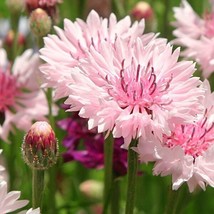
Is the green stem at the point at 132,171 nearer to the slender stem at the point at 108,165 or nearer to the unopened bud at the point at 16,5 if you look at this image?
the slender stem at the point at 108,165

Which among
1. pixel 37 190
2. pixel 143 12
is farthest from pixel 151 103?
pixel 143 12

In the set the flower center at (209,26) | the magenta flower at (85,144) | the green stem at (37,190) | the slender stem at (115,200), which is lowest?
the slender stem at (115,200)

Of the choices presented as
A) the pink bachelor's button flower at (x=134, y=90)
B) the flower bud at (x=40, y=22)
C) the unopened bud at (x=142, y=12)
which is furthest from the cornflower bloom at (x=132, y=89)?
the unopened bud at (x=142, y=12)

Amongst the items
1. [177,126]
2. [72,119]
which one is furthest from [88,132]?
[177,126]

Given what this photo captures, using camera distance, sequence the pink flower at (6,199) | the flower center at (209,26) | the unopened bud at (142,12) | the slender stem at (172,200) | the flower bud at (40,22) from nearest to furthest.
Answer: the pink flower at (6,199), the slender stem at (172,200), the flower bud at (40,22), the flower center at (209,26), the unopened bud at (142,12)

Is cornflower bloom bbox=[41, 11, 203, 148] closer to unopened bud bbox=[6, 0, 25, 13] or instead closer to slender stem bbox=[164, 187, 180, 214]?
slender stem bbox=[164, 187, 180, 214]

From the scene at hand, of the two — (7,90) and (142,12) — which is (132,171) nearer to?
(7,90)

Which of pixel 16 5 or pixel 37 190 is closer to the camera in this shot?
pixel 37 190
